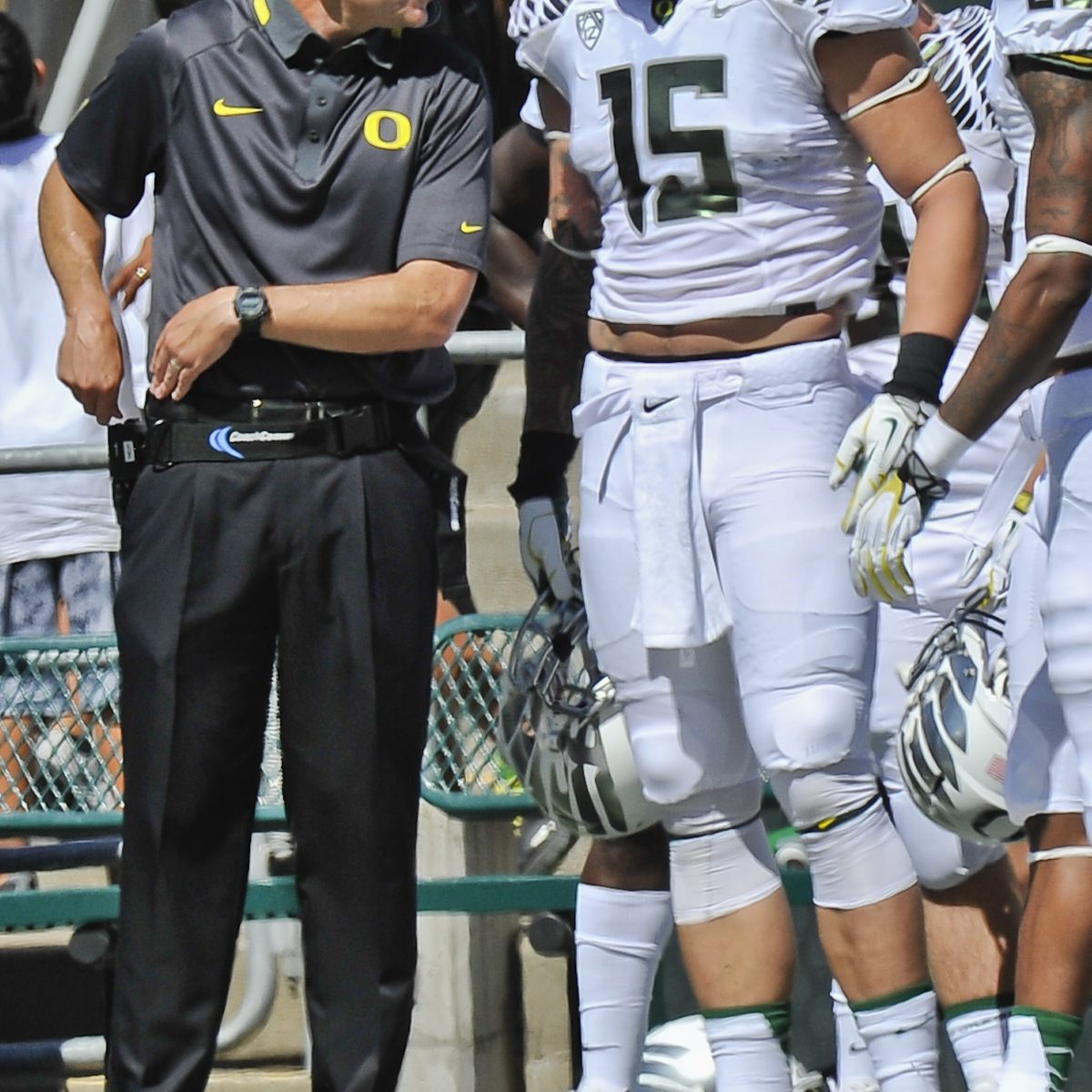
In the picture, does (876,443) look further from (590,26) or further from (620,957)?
(620,957)

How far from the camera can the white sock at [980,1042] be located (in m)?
3.93

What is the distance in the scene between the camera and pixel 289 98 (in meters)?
3.74

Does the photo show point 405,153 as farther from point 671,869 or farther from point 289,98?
point 671,869

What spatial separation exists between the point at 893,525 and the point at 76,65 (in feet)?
13.4

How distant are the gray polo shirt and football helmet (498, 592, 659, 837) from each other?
62 cm

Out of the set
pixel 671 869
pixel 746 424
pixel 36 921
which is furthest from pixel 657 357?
pixel 36 921

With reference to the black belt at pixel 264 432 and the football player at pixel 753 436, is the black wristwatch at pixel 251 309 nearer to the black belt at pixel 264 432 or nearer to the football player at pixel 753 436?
the black belt at pixel 264 432

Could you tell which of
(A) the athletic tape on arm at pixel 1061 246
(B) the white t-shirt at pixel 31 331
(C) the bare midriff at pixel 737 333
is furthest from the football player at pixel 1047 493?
(B) the white t-shirt at pixel 31 331

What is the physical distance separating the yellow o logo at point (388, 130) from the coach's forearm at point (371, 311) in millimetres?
205

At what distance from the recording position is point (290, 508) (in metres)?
3.68

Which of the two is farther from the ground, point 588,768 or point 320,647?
point 320,647

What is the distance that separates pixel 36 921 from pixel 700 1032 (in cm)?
137

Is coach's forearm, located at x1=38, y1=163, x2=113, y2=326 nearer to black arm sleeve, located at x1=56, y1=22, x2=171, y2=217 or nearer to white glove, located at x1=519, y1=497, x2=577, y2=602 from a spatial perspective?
black arm sleeve, located at x1=56, y1=22, x2=171, y2=217

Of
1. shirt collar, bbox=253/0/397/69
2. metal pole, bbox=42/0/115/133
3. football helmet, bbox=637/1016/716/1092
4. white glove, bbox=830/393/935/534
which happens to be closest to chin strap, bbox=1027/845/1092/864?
white glove, bbox=830/393/935/534
